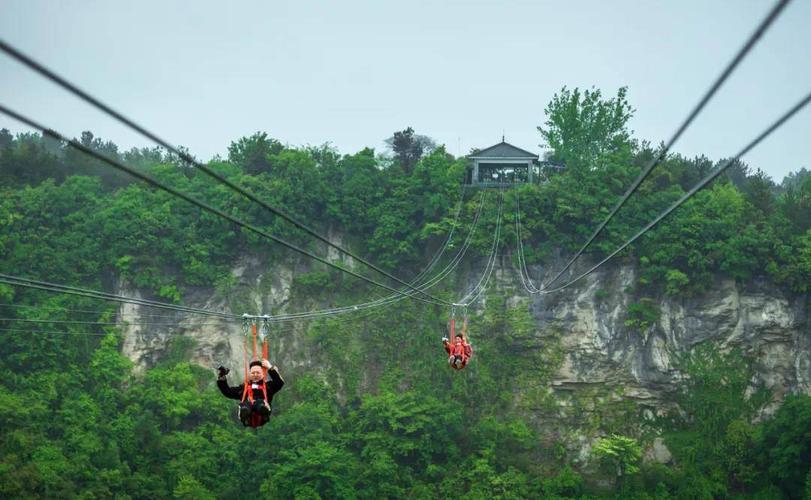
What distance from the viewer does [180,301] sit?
42438 mm

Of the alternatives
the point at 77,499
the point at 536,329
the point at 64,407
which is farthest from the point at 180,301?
the point at 536,329

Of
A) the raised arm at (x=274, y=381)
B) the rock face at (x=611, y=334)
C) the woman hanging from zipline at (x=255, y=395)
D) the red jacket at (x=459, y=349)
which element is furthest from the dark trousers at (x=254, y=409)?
the rock face at (x=611, y=334)

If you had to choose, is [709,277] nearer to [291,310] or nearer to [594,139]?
[594,139]

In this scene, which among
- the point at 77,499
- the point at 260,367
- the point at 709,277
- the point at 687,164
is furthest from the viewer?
the point at 687,164

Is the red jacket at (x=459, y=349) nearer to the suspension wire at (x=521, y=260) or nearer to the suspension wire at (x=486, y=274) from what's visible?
the suspension wire at (x=486, y=274)

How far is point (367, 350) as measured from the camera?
4294cm

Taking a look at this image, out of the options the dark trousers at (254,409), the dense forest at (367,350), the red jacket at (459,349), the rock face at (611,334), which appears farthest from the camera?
the rock face at (611,334)

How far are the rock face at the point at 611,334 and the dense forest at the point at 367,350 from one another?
0.47 metres

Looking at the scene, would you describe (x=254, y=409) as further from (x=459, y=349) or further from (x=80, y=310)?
(x=80, y=310)

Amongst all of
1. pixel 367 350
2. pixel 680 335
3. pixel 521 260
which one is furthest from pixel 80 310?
pixel 680 335

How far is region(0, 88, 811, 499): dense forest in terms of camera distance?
119ft

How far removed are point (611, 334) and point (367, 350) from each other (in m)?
10.3

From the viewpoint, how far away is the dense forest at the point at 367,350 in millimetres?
36375

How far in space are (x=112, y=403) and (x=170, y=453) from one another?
311cm
